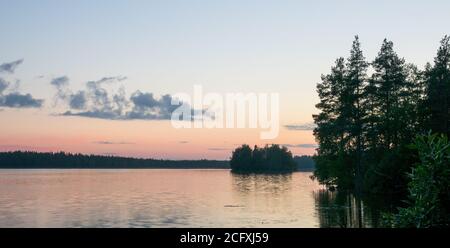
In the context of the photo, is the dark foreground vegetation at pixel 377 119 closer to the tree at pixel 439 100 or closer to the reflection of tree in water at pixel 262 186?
the tree at pixel 439 100

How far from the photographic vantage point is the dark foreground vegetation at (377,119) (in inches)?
2152

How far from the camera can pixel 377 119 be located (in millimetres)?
63625

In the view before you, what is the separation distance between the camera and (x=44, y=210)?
173 feet

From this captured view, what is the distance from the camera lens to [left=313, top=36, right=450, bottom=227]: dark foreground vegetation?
54.7 m

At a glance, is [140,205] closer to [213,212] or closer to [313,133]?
[213,212]

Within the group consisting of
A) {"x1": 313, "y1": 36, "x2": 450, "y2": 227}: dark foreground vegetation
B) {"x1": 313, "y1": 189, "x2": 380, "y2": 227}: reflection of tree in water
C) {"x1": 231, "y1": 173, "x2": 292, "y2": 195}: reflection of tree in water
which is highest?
{"x1": 313, "y1": 36, "x2": 450, "y2": 227}: dark foreground vegetation

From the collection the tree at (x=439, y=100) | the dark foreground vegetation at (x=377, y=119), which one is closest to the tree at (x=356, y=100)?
the dark foreground vegetation at (x=377, y=119)

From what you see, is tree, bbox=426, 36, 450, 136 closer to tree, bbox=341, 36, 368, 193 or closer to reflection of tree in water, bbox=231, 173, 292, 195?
tree, bbox=341, 36, 368, 193

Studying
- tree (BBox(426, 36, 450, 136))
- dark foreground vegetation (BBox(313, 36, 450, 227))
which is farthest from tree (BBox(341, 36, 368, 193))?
tree (BBox(426, 36, 450, 136))

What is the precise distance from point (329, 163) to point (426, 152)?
59151 mm

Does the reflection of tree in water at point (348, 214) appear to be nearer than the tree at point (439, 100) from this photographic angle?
Yes

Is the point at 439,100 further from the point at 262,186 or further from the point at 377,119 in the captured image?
the point at 262,186

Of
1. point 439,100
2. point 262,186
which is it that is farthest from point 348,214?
point 262,186
